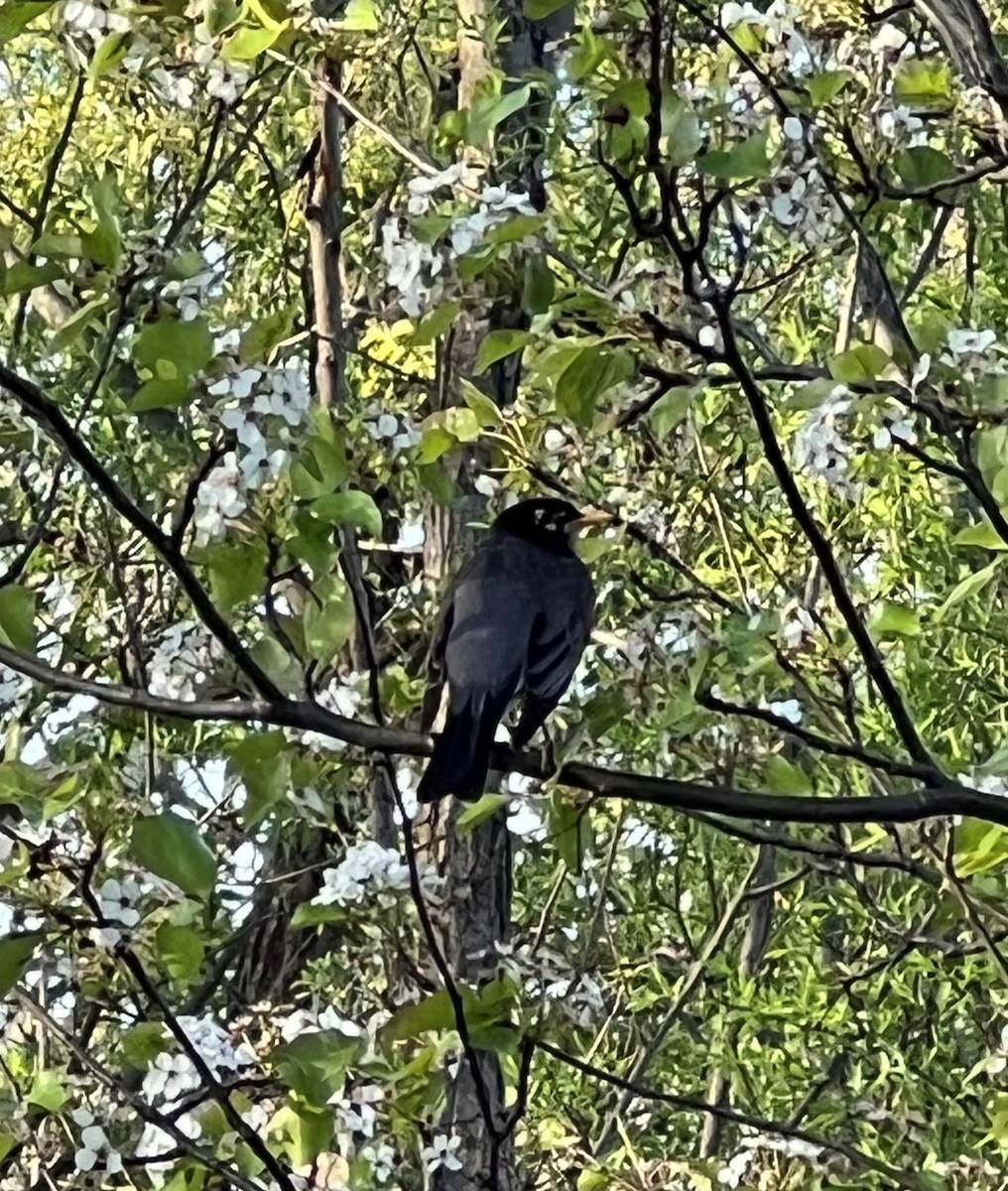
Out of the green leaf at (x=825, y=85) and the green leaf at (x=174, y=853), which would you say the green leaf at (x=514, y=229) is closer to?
the green leaf at (x=825, y=85)

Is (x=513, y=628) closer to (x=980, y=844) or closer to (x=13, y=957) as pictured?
(x=980, y=844)

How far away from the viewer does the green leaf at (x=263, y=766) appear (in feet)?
6.12

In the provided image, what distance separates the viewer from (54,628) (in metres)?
2.48

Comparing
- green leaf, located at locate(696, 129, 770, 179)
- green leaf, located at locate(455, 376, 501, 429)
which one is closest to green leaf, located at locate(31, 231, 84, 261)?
green leaf, located at locate(455, 376, 501, 429)

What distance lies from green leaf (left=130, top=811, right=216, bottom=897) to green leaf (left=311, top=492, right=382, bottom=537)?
1.07 ft

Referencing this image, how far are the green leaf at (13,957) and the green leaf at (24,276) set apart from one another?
0.61 m

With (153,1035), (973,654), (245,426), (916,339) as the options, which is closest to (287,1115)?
(153,1035)

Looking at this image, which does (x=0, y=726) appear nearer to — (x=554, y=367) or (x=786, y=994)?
(x=554, y=367)

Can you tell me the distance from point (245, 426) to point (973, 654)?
235cm

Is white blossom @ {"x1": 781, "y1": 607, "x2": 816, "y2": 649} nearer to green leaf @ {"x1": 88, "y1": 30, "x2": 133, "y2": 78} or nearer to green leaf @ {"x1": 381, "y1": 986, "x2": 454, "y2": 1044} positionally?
green leaf @ {"x1": 381, "y1": 986, "x2": 454, "y2": 1044}

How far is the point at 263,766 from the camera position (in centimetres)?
189

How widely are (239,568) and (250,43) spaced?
20.2 inches

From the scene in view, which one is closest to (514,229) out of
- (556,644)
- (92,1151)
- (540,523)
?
(92,1151)

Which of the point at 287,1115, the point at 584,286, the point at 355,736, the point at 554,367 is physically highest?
the point at 584,286
